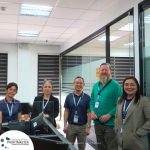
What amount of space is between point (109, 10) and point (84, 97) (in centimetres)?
174

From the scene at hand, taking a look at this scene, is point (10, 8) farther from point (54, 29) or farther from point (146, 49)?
point (146, 49)

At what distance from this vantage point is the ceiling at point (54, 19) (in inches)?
172

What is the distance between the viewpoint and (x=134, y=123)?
277 centimetres

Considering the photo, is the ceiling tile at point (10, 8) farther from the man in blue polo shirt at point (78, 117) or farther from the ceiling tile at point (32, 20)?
the man in blue polo shirt at point (78, 117)

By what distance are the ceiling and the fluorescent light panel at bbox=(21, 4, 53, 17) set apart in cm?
10

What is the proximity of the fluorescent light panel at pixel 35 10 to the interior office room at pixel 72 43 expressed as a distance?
7 cm

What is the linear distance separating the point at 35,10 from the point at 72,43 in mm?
2522

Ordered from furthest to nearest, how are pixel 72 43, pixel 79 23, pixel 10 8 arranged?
pixel 72 43
pixel 79 23
pixel 10 8

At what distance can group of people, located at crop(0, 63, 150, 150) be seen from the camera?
2.77 m

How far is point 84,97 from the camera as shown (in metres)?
3.79

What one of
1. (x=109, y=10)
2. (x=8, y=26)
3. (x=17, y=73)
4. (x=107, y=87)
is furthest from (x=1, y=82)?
(x=107, y=87)

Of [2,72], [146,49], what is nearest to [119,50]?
[146,49]

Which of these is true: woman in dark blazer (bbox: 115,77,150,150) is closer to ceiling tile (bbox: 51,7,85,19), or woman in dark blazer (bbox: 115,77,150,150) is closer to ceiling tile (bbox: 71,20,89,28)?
ceiling tile (bbox: 51,7,85,19)

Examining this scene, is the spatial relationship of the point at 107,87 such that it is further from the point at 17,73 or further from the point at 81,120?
the point at 17,73
